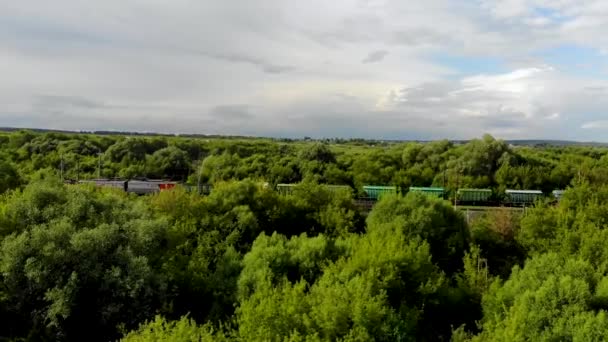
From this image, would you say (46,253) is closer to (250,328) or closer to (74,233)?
(74,233)

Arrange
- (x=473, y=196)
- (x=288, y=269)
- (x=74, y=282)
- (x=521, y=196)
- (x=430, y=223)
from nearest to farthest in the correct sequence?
(x=74, y=282) < (x=288, y=269) < (x=430, y=223) < (x=473, y=196) < (x=521, y=196)

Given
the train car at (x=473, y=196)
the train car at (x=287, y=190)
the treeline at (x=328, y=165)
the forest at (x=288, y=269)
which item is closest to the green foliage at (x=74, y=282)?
the forest at (x=288, y=269)

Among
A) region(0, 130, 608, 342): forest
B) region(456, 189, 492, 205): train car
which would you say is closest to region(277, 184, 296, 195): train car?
region(0, 130, 608, 342): forest

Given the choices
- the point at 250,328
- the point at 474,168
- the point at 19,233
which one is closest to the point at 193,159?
the point at 474,168

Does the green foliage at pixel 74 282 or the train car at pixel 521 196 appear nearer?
the green foliage at pixel 74 282

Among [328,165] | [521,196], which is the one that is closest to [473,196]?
[521,196]

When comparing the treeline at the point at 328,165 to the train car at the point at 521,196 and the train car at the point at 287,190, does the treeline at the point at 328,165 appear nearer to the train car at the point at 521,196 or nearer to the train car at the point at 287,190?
the train car at the point at 521,196

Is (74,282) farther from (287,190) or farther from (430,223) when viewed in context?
(287,190)

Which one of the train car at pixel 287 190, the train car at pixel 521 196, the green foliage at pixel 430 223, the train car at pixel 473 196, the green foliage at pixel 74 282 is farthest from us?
the train car at pixel 473 196
